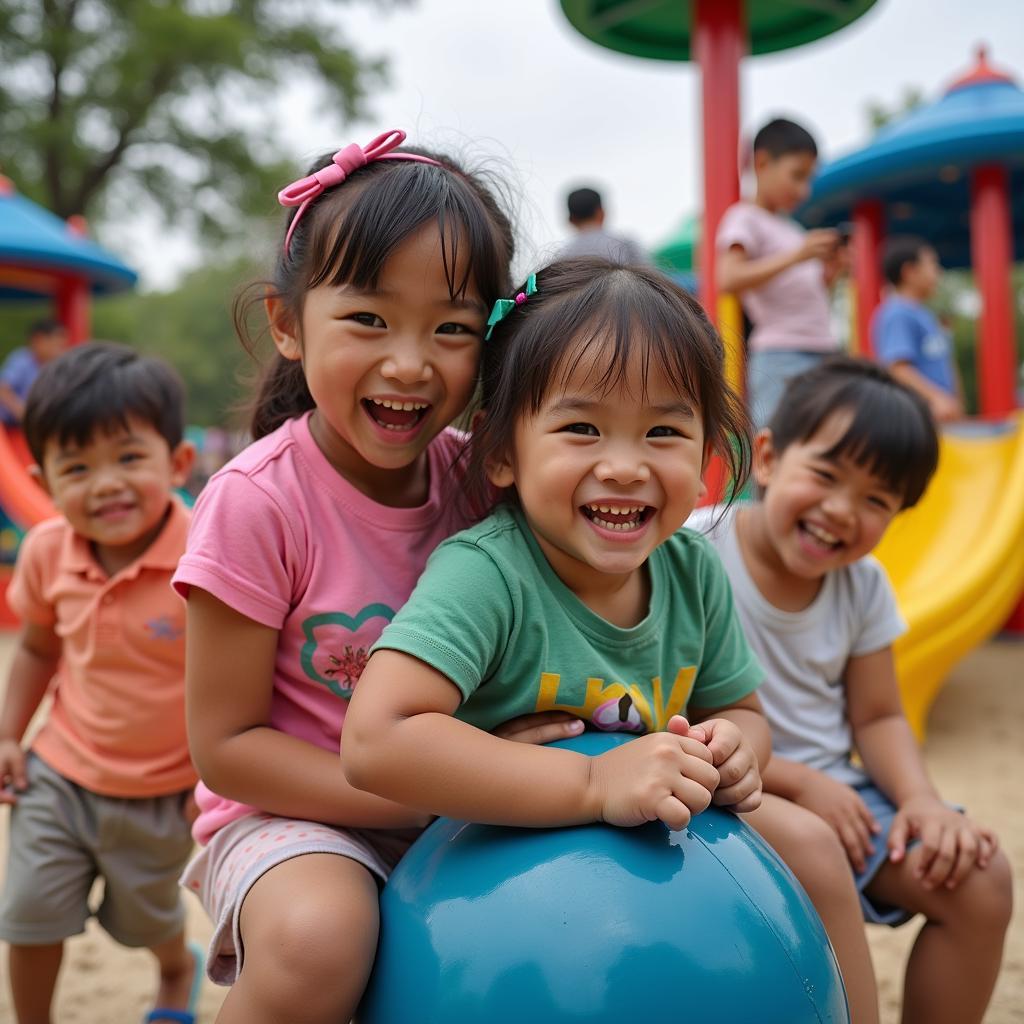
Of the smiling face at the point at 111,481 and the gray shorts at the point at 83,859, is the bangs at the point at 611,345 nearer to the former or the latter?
the smiling face at the point at 111,481

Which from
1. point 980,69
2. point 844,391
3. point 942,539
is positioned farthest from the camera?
point 980,69

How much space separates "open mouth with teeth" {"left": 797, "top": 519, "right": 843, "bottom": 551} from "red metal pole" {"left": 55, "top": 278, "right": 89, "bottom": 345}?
9.81 m

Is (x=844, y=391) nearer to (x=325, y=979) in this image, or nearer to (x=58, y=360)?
(x=325, y=979)

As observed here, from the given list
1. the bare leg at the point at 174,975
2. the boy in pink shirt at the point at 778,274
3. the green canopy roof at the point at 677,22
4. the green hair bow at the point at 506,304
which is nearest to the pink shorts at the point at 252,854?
the green hair bow at the point at 506,304

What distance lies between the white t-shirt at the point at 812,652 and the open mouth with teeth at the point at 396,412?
787 millimetres

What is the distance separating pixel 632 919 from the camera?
1396 millimetres

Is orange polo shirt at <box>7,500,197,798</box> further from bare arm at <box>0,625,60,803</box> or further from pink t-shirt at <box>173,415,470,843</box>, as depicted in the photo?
pink t-shirt at <box>173,415,470,843</box>

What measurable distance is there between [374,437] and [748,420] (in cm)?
67

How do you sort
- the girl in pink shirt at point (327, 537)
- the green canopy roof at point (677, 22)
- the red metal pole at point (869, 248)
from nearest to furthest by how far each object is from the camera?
the girl in pink shirt at point (327, 537), the green canopy roof at point (677, 22), the red metal pole at point (869, 248)

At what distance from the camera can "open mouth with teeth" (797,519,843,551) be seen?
2.34 meters

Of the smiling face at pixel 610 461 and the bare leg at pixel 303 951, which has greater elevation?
the smiling face at pixel 610 461

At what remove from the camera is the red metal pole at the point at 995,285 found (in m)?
7.59

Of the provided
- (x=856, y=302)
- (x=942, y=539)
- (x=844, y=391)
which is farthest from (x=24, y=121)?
(x=844, y=391)

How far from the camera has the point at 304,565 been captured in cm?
180
